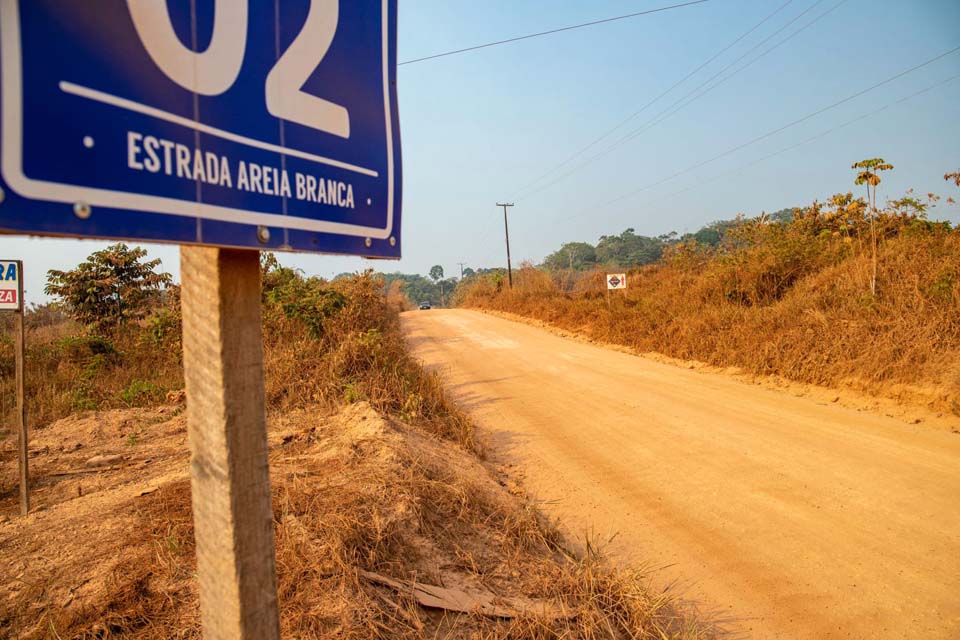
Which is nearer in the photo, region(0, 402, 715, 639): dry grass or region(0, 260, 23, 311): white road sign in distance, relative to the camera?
region(0, 402, 715, 639): dry grass

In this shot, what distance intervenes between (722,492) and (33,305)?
57.3 ft

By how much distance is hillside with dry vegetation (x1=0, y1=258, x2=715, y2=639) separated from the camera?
7.97 feet

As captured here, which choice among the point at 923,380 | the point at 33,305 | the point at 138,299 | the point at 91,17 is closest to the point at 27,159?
the point at 91,17

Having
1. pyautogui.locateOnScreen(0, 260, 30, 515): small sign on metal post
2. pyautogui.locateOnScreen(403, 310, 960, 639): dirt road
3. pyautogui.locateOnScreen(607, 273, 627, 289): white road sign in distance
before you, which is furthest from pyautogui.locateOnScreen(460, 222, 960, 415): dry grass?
pyautogui.locateOnScreen(0, 260, 30, 515): small sign on metal post

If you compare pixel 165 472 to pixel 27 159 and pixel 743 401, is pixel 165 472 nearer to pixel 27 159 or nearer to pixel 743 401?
pixel 27 159

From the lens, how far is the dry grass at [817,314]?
23.5ft

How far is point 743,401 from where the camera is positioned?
7492 mm

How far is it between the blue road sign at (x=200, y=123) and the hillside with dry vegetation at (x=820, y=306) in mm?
7632

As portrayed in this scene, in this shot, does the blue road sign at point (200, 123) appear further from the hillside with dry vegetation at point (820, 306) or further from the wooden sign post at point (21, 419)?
the hillside with dry vegetation at point (820, 306)

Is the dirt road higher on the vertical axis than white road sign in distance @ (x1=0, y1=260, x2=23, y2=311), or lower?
lower

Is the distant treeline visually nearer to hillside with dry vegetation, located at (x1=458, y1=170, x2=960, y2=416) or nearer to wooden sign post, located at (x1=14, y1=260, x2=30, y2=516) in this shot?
hillside with dry vegetation, located at (x1=458, y1=170, x2=960, y2=416)

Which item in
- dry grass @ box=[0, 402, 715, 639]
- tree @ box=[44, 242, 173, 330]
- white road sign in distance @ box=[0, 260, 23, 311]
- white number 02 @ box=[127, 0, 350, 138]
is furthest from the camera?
tree @ box=[44, 242, 173, 330]

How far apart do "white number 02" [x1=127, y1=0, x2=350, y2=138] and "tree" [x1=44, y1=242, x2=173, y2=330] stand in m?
11.4

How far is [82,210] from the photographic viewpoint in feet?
2.73
